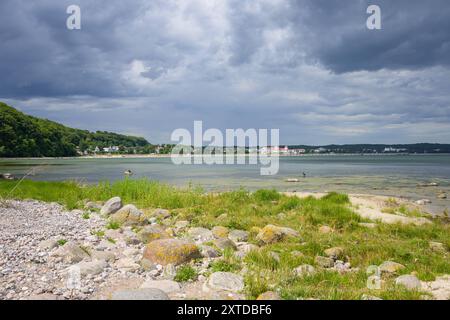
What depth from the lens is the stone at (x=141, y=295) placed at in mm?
5366

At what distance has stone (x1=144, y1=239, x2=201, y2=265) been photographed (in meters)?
7.45

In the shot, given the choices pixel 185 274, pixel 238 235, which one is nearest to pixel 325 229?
pixel 238 235

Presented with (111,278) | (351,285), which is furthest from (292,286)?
(111,278)

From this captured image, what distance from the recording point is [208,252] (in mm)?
8273

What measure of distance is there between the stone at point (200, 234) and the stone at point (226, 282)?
3604mm

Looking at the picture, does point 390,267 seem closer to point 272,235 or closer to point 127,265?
point 272,235

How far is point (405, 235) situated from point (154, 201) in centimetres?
1110

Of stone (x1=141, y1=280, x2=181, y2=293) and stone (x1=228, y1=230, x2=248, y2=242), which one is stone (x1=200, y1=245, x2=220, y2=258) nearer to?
stone (x1=141, y1=280, x2=181, y2=293)

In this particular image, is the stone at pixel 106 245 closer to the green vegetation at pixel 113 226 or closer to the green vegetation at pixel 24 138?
the green vegetation at pixel 113 226

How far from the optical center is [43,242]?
8.55 meters

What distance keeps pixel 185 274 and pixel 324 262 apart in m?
3.64

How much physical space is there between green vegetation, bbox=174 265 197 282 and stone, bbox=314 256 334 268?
3.22 metres

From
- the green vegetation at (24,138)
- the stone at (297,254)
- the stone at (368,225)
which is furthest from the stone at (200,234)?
the green vegetation at (24,138)
